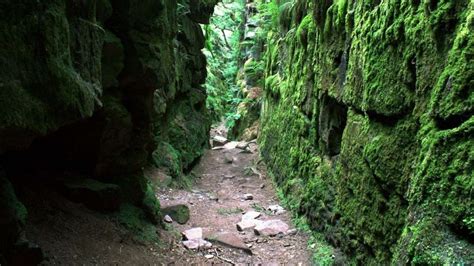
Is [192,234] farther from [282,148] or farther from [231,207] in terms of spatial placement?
[282,148]

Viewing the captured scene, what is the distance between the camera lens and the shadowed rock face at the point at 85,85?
2.92 m

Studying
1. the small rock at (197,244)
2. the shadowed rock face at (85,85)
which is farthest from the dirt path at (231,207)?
the shadowed rock face at (85,85)

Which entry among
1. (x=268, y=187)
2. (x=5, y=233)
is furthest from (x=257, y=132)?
(x=5, y=233)

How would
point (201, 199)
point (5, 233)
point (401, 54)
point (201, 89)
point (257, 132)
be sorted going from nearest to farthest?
1. point (5, 233)
2. point (401, 54)
3. point (201, 199)
4. point (201, 89)
5. point (257, 132)

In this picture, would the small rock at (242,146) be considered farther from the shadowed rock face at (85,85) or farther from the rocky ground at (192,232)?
the shadowed rock face at (85,85)

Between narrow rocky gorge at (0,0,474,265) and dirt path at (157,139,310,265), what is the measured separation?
0.06m

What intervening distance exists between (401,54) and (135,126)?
4.38 meters

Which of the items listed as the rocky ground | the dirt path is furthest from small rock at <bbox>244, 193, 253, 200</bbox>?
the dirt path

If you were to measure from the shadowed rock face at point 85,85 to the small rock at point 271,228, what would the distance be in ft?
8.48

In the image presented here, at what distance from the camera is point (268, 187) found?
1270 centimetres

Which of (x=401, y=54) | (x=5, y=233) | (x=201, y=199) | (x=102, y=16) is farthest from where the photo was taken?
(x=201, y=199)

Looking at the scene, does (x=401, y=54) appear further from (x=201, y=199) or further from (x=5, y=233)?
(x=201, y=199)

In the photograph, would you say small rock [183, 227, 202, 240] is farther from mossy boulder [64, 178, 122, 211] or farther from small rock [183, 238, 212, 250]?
mossy boulder [64, 178, 122, 211]

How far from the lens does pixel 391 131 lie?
476 centimetres
